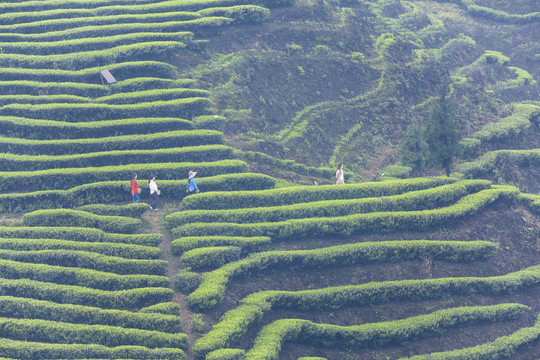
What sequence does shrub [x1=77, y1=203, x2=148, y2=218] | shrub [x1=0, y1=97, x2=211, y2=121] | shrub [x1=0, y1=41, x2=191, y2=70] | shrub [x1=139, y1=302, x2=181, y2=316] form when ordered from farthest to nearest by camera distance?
shrub [x1=0, y1=41, x2=191, y2=70]
shrub [x1=0, y1=97, x2=211, y2=121]
shrub [x1=77, y1=203, x2=148, y2=218]
shrub [x1=139, y1=302, x2=181, y2=316]

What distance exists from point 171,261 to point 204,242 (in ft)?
5.31

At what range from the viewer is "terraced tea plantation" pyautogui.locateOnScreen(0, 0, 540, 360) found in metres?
22.2

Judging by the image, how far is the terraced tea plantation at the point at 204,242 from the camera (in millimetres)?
22219

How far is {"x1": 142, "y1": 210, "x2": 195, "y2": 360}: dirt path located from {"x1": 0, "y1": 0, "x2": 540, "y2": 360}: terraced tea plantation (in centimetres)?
12

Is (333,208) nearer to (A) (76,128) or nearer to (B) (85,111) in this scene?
(A) (76,128)

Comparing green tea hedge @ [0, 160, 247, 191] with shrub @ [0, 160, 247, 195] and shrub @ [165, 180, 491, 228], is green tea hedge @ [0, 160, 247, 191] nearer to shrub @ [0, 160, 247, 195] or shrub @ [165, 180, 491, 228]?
shrub @ [0, 160, 247, 195]

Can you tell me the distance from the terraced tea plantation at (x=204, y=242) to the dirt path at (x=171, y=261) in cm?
12

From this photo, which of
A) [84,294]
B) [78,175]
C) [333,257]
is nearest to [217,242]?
[333,257]

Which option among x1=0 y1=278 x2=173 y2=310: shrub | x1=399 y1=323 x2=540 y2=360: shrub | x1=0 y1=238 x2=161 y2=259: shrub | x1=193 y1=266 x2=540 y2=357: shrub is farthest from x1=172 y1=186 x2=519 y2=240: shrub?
x1=399 y1=323 x2=540 y2=360: shrub

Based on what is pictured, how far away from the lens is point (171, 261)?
25.3 metres

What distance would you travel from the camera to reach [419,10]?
5591 cm

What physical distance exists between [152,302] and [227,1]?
26590 mm

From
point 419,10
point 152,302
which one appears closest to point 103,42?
point 152,302

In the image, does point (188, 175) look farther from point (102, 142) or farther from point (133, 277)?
point (133, 277)
